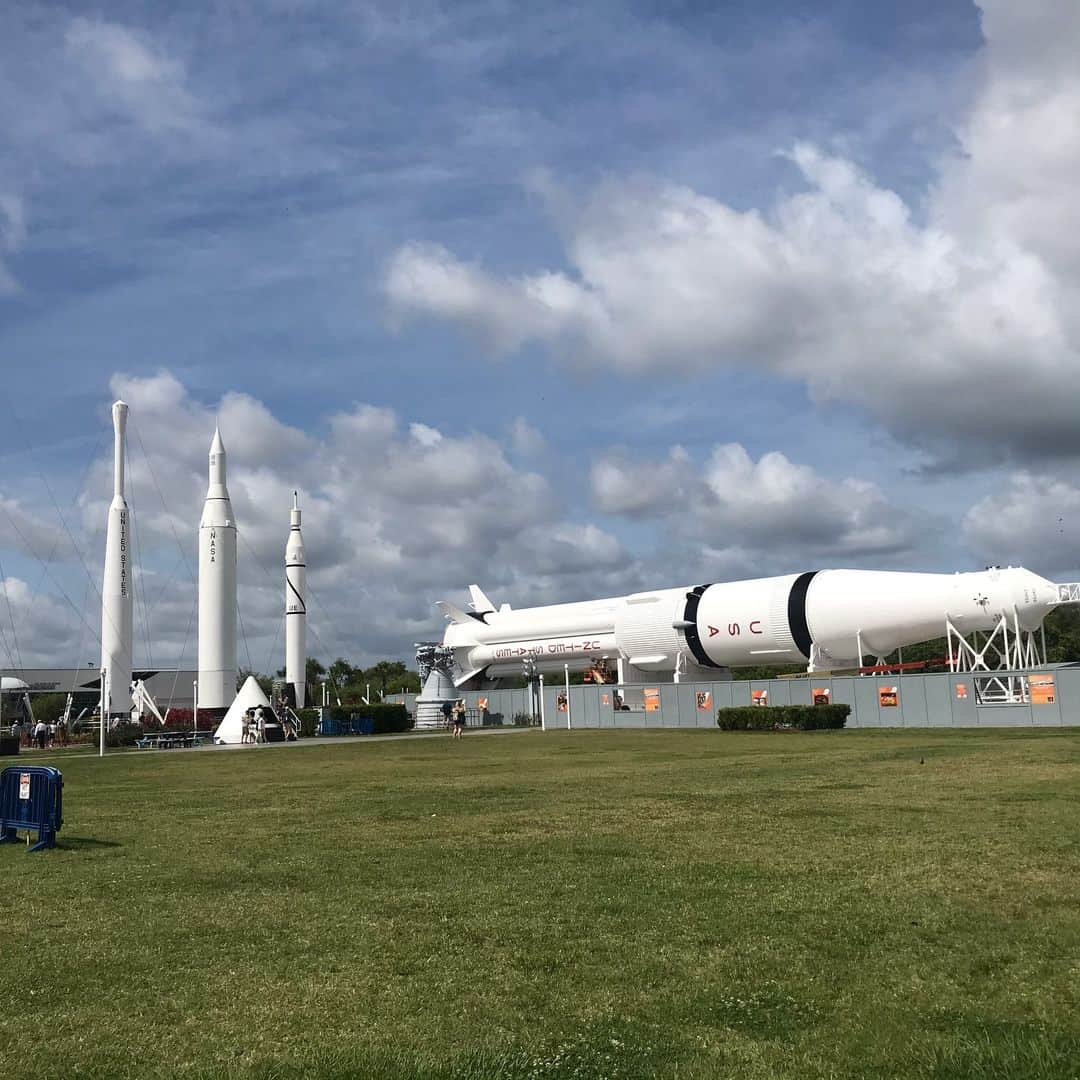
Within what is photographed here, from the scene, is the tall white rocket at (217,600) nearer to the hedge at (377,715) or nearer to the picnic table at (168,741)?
the hedge at (377,715)

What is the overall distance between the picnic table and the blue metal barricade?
3031 centimetres

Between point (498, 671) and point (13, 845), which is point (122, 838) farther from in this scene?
point (498, 671)

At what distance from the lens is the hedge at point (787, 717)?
32.0 meters

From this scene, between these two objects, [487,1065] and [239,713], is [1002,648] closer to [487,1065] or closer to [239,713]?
[239,713]

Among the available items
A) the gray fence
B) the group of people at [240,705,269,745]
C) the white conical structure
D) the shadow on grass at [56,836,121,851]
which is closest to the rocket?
the gray fence

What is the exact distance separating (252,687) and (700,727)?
19413 millimetres

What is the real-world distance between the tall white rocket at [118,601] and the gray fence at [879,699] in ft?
77.7

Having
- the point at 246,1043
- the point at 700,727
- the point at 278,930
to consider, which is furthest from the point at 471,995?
the point at 700,727

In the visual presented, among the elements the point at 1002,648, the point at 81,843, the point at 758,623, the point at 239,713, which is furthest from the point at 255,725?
the point at 81,843

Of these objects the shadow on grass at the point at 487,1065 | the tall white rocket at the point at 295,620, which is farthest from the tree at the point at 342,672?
the shadow on grass at the point at 487,1065

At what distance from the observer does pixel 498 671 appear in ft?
189

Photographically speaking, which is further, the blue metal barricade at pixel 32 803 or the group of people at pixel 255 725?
the group of people at pixel 255 725

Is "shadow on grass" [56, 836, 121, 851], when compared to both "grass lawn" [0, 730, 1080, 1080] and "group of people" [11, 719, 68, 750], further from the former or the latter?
"group of people" [11, 719, 68, 750]

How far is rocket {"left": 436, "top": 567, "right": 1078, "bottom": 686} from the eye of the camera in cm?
3628
